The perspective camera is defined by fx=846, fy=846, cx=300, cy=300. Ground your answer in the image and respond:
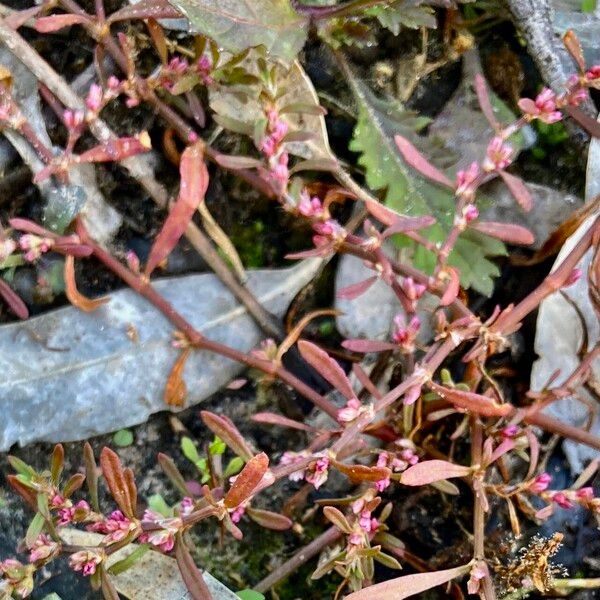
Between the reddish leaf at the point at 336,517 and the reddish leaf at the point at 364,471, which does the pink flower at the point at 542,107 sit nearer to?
the reddish leaf at the point at 364,471

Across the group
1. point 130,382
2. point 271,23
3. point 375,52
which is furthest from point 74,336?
point 375,52

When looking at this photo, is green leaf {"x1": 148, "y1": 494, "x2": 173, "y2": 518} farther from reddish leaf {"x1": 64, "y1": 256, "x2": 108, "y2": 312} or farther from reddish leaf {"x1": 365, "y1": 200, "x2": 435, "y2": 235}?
reddish leaf {"x1": 365, "y1": 200, "x2": 435, "y2": 235}

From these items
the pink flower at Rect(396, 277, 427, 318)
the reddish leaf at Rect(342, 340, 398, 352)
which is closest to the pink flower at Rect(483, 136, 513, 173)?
the pink flower at Rect(396, 277, 427, 318)

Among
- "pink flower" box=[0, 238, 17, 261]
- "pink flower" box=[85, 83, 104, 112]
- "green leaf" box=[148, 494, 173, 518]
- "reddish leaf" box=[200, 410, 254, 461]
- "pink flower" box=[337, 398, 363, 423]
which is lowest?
"green leaf" box=[148, 494, 173, 518]

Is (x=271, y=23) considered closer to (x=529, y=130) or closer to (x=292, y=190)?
(x=292, y=190)

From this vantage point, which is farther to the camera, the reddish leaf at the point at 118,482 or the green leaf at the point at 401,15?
the green leaf at the point at 401,15

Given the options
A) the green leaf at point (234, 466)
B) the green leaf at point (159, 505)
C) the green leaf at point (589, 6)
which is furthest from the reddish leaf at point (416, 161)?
the green leaf at point (159, 505)
